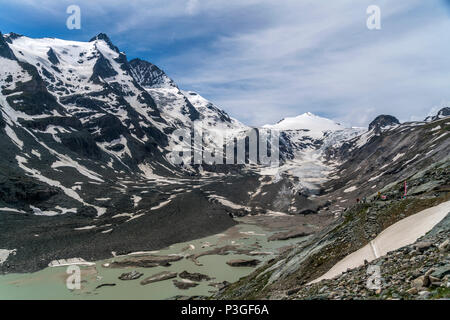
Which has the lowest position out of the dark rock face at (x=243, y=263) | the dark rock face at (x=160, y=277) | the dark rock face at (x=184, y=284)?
the dark rock face at (x=184, y=284)

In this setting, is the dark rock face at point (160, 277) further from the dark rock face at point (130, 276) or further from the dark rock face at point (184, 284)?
the dark rock face at point (184, 284)

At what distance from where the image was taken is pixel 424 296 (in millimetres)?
8570

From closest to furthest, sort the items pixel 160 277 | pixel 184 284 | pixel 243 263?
pixel 184 284 < pixel 160 277 < pixel 243 263

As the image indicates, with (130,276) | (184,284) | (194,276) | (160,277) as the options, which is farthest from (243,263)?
(130,276)

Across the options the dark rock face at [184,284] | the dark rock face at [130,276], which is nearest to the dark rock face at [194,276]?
the dark rock face at [184,284]

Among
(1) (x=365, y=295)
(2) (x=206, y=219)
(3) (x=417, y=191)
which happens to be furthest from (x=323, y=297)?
(2) (x=206, y=219)

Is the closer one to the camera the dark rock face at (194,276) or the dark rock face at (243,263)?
Answer: the dark rock face at (194,276)

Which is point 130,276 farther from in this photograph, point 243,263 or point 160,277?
point 243,263

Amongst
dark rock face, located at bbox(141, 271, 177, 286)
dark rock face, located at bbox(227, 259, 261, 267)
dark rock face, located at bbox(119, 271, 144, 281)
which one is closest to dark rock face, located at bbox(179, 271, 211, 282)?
dark rock face, located at bbox(141, 271, 177, 286)

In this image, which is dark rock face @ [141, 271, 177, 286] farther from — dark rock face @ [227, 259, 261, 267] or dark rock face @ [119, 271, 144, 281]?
dark rock face @ [227, 259, 261, 267]

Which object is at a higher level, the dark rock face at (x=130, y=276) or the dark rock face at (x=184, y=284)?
→ the dark rock face at (x=130, y=276)

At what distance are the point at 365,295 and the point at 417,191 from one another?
1501 cm

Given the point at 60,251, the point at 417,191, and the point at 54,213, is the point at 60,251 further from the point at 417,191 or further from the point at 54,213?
the point at 417,191

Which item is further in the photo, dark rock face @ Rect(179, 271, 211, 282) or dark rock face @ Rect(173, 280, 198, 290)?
dark rock face @ Rect(179, 271, 211, 282)
